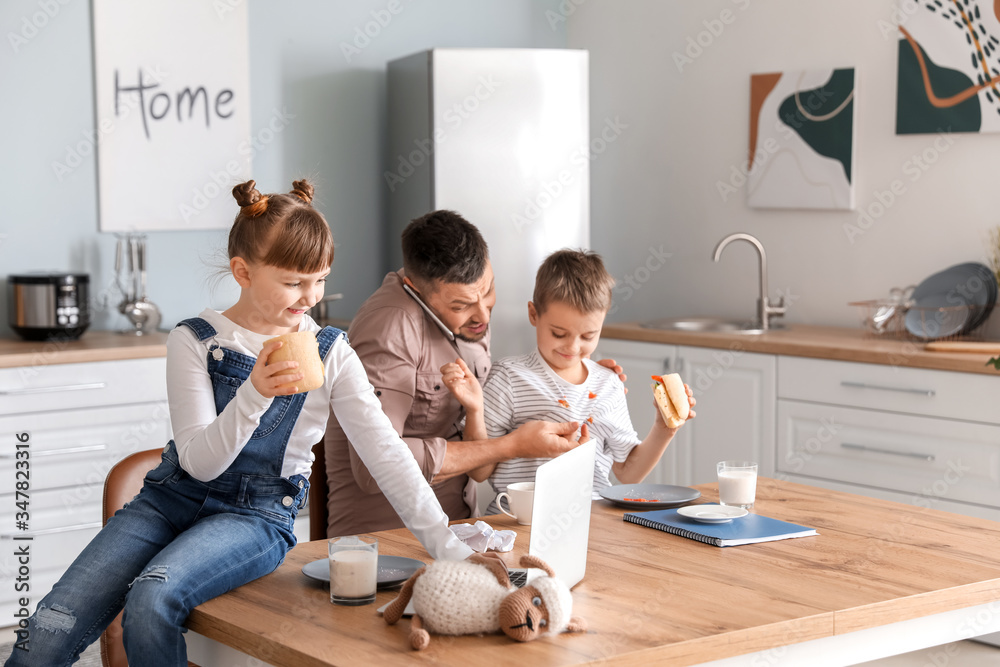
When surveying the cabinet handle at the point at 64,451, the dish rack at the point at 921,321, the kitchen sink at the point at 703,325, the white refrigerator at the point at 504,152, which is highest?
the white refrigerator at the point at 504,152

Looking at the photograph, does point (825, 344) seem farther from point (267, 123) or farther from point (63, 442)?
point (63, 442)

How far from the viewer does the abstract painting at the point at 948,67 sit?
3410mm

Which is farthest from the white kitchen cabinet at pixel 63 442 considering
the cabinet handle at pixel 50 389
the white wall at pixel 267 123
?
the white wall at pixel 267 123

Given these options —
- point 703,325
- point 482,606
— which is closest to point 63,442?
point 703,325

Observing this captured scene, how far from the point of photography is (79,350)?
324 cm

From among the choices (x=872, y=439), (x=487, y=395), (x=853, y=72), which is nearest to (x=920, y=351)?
(x=872, y=439)

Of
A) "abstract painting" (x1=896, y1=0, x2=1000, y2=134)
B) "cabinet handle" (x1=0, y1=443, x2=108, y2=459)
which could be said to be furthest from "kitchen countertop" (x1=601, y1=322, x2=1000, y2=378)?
"cabinet handle" (x1=0, y1=443, x2=108, y2=459)

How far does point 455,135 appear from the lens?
3.91 meters

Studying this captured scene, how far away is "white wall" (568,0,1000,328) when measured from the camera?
11.9 feet

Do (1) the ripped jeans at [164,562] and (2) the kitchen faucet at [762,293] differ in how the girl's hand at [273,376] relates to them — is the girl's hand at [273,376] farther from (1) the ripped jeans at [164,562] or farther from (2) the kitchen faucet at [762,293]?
(2) the kitchen faucet at [762,293]

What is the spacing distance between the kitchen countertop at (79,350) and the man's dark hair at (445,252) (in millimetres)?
1455

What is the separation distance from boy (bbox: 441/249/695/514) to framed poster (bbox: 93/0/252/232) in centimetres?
207

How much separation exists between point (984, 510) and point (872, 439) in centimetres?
38

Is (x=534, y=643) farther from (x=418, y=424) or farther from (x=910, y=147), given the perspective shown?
(x=910, y=147)
